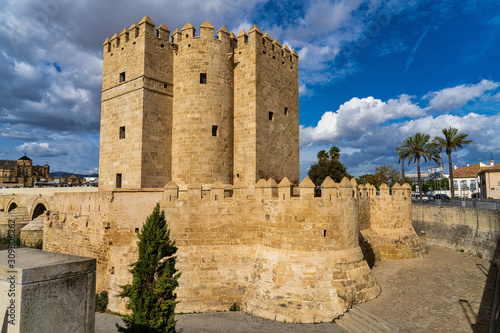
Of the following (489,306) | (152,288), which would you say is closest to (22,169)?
(152,288)

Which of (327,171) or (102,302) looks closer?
(102,302)

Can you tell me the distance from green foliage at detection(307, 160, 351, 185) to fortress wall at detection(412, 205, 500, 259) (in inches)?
446

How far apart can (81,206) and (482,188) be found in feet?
178

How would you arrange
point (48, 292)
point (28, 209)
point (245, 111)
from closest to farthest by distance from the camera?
1. point (48, 292)
2. point (245, 111)
3. point (28, 209)

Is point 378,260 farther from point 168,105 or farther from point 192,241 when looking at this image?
point 168,105

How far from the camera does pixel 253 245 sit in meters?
14.0

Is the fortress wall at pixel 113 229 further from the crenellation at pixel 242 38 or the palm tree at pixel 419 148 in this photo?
the palm tree at pixel 419 148

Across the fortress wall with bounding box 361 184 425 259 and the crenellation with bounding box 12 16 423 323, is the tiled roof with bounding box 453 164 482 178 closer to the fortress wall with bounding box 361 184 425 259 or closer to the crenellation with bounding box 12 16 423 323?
the fortress wall with bounding box 361 184 425 259

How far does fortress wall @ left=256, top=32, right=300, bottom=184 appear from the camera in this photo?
57.9ft

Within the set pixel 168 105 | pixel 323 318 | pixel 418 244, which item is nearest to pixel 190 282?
pixel 323 318

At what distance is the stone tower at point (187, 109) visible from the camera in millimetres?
16750

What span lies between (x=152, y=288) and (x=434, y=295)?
12.7m

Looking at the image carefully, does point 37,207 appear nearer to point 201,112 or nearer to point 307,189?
point 201,112

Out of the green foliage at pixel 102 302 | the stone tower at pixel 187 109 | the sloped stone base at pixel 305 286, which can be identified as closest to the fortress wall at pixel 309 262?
the sloped stone base at pixel 305 286
